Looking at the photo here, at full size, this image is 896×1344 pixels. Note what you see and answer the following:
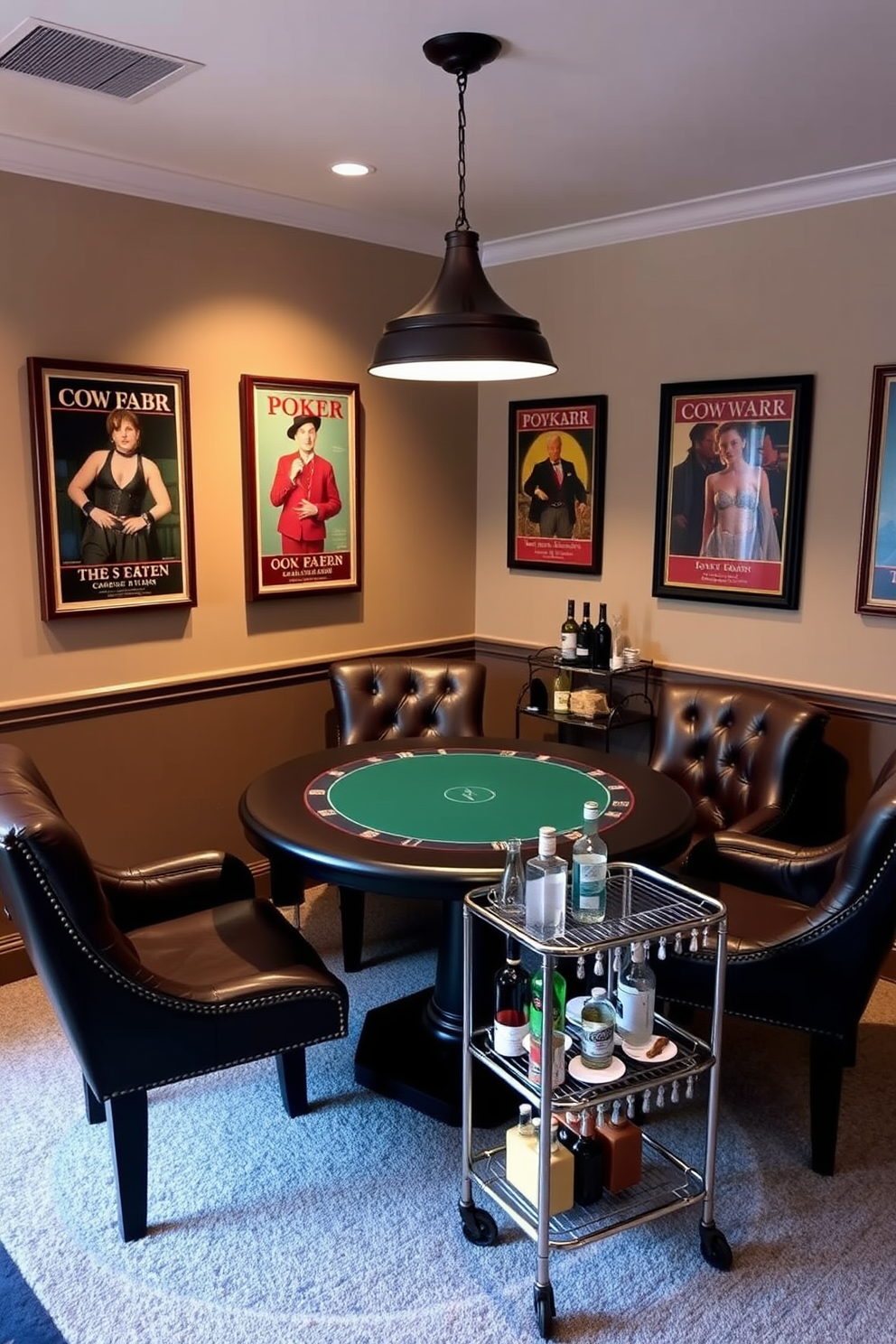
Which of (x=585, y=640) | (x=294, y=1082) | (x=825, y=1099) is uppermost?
(x=585, y=640)

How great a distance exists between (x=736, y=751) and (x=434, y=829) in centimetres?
139

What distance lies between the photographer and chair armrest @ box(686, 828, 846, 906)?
2936mm

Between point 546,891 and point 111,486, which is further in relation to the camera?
point 111,486

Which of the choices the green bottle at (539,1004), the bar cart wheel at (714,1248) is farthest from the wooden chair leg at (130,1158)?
the bar cart wheel at (714,1248)

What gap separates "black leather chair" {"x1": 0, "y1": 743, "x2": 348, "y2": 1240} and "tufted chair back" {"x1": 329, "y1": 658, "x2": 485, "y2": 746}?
127 cm

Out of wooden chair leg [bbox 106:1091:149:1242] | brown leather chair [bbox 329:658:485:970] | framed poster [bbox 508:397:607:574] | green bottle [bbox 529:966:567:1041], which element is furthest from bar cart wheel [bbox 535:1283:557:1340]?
framed poster [bbox 508:397:607:574]

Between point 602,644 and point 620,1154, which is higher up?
point 602,644

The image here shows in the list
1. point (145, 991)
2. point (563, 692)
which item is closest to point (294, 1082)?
point (145, 991)

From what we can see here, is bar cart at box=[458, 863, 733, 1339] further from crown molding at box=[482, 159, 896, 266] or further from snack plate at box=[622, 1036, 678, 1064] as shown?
crown molding at box=[482, 159, 896, 266]

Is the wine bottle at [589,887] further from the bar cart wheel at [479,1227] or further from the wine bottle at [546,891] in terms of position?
the bar cart wheel at [479,1227]

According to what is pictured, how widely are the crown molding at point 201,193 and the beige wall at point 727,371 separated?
1.98 feet

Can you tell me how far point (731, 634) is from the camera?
395 cm

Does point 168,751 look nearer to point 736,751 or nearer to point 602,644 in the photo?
point 602,644

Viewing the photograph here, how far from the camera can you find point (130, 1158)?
7.51 ft
